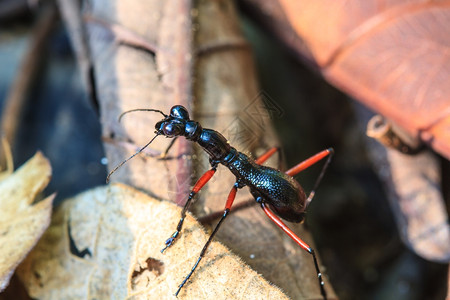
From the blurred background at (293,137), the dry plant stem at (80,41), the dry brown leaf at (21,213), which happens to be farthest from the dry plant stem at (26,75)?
the dry brown leaf at (21,213)

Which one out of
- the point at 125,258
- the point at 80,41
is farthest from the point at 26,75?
the point at 125,258

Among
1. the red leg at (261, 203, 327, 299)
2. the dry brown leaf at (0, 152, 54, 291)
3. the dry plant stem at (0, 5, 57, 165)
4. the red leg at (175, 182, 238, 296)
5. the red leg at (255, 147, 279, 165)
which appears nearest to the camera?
the red leg at (175, 182, 238, 296)

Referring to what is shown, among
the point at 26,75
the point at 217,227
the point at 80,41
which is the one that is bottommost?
the point at 26,75

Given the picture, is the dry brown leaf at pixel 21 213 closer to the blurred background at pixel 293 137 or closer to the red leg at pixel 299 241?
the blurred background at pixel 293 137

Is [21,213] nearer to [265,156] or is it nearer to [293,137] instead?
[265,156]

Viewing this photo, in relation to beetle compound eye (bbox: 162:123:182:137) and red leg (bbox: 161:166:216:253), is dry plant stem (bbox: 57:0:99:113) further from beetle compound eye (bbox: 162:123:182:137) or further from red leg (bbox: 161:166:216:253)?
red leg (bbox: 161:166:216:253)

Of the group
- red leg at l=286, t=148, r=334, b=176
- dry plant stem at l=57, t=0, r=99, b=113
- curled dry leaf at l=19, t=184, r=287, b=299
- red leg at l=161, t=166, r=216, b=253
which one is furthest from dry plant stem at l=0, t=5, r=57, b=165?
red leg at l=286, t=148, r=334, b=176
